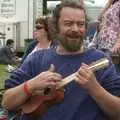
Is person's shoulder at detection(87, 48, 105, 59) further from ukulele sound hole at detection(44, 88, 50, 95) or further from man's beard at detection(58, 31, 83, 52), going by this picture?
ukulele sound hole at detection(44, 88, 50, 95)

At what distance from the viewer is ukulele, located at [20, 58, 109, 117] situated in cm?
304

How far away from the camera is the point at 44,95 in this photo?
3.09 metres

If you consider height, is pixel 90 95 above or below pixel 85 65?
below

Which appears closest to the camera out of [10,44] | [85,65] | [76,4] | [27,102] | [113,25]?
[85,65]

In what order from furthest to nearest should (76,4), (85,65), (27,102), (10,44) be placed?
(10,44), (76,4), (27,102), (85,65)

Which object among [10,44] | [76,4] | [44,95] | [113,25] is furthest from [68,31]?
[10,44]

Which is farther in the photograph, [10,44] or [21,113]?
[10,44]

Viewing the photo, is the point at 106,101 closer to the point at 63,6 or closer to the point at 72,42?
the point at 72,42

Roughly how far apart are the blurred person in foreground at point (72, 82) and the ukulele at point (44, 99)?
0.09 feet

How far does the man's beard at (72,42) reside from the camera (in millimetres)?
3213

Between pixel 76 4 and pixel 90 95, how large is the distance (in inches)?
25.2

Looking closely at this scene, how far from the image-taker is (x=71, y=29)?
325 centimetres

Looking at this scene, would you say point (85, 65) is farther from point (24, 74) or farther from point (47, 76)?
point (24, 74)

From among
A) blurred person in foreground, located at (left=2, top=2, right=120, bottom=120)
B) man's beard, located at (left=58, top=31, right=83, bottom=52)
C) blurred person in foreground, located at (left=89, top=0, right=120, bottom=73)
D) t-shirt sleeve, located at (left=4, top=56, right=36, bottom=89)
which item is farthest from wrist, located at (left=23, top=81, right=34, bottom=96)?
blurred person in foreground, located at (left=89, top=0, right=120, bottom=73)
